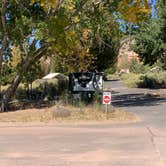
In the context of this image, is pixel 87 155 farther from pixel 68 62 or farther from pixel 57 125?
pixel 68 62

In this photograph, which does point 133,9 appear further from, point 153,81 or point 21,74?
point 153,81

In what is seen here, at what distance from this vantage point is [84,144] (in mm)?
14609

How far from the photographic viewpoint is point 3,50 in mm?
24703

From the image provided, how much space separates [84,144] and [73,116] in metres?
7.07

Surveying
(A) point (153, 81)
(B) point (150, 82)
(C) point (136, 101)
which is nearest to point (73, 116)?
(C) point (136, 101)

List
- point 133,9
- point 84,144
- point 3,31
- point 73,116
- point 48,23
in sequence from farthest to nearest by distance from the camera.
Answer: point 133,9 < point 3,31 < point 48,23 < point 73,116 < point 84,144

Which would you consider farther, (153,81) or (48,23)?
(153,81)

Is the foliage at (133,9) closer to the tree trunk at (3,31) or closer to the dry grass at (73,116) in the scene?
the dry grass at (73,116)

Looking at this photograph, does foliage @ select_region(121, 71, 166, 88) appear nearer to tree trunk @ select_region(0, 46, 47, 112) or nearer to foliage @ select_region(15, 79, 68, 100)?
foliage @ select_region(15, 79, 68, 100)

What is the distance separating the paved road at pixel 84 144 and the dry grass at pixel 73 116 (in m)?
1.19

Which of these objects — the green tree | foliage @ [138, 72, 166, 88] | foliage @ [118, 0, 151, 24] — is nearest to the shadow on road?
the green tree

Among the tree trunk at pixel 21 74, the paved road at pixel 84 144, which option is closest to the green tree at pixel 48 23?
the tree trunk at pixel 21 74

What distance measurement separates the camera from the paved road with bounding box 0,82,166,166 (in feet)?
39.5

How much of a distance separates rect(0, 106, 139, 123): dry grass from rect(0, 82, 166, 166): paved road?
46.7 inches
